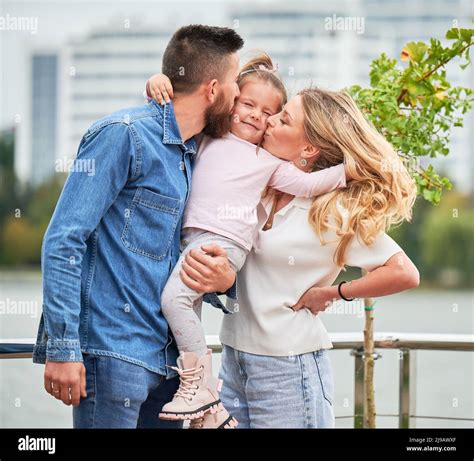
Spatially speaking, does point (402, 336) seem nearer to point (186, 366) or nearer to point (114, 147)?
point (186, 366)

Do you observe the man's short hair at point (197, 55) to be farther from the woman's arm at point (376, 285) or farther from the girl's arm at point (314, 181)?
the woman's arm at point (376, 285)

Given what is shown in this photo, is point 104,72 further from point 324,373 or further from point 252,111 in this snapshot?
point 324,373

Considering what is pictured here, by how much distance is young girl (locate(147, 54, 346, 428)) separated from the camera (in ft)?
6.36

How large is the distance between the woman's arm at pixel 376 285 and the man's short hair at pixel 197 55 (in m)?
0.60

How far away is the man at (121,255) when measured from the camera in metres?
1.77

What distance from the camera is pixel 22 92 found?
60.5 m

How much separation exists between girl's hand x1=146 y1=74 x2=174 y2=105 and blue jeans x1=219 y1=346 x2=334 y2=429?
672 millimetres

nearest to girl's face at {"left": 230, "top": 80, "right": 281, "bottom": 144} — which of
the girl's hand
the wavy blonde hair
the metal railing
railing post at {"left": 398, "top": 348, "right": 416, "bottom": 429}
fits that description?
the wavy blonde hair

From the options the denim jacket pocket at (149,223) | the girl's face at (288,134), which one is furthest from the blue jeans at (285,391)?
the girl's face at (288,134)

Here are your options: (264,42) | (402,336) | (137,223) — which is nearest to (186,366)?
(137,223)

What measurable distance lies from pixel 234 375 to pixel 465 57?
1279 mm

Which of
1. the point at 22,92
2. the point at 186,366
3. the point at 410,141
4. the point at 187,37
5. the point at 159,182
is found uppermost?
the point at 22,92

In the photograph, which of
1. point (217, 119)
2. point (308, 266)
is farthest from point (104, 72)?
point (308, 266)

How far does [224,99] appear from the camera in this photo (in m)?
2.05
